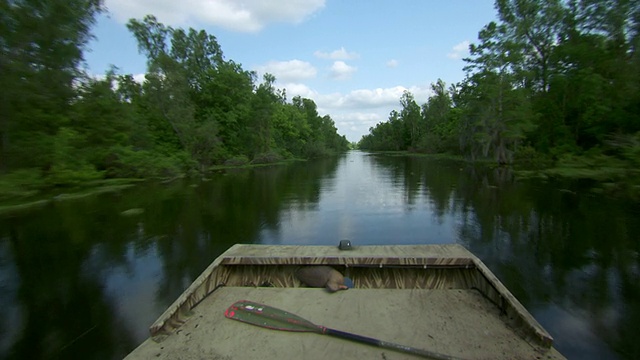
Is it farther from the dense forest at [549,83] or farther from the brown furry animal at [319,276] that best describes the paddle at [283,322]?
the dense forest at [549,83]

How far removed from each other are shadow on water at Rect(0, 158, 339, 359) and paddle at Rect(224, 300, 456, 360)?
1.68 m

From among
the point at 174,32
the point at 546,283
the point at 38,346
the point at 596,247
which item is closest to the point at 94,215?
the point at 38,346

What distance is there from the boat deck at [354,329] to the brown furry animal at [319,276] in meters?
0.30

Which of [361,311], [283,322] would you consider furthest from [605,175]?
[283,322]

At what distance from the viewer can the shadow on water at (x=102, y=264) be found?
4176 mm

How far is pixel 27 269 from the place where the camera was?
6.47 metres

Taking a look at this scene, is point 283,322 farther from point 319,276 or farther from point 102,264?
point 102,264

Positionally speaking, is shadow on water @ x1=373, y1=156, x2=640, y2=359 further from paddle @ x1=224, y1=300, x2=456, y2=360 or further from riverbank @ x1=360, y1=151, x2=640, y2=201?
paddle @ x1=224, y1=300, x2=456, y2=360

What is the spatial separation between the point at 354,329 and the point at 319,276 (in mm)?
1325

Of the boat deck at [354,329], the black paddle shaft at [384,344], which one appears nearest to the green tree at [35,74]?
the boat deck at [354,329]

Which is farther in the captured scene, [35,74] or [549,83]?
[549,83]

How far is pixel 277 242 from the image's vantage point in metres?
8.00

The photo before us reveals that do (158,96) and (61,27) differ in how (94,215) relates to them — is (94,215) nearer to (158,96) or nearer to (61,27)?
(61,27)

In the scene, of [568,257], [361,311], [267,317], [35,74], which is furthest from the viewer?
[568,257]
